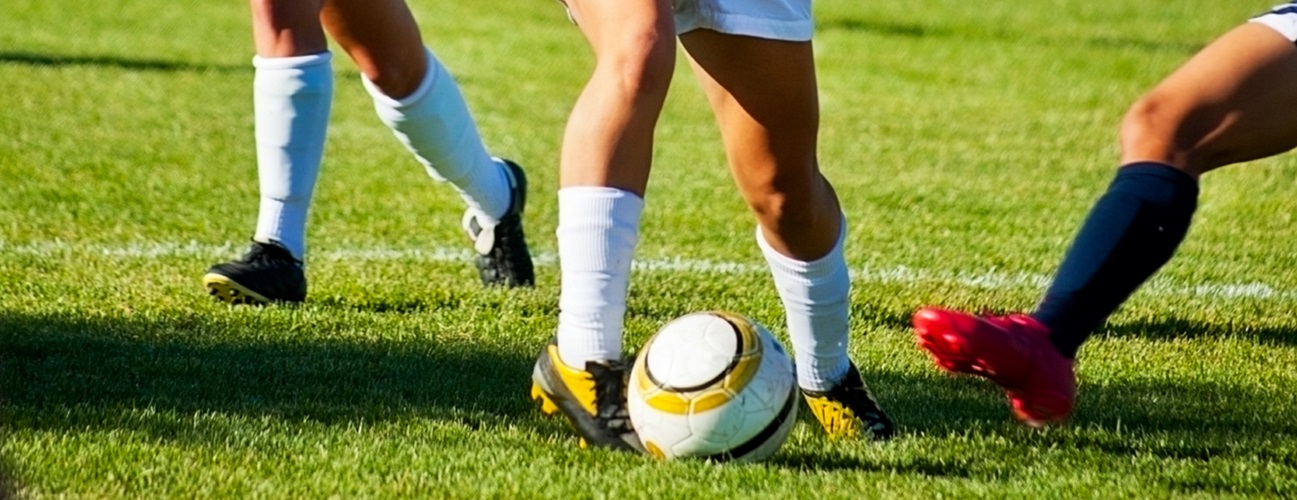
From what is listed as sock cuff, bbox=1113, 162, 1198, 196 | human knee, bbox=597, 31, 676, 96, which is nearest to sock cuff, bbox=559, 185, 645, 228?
human knee, bbox=597, 31, 676, 96

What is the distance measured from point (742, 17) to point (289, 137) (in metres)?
2.02

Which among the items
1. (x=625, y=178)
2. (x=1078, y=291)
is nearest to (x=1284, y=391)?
(x=1078, y=291)

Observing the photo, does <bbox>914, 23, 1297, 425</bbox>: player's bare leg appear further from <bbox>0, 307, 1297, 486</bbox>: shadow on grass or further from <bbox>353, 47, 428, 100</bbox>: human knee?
<bbox>353, 47, 428, 100</bbox>: human knee

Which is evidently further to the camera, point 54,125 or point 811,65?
point 54,125

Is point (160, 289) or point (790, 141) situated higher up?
point (790, 141)

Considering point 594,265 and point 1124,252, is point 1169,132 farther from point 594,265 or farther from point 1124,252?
point 594,265

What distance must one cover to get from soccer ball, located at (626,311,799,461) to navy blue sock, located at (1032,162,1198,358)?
1.61ft

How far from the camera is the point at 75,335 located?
4.68 meters

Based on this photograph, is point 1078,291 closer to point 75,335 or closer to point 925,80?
point 75,335

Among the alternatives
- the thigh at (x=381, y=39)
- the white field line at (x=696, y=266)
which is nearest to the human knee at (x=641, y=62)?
the thigh at (x=381, y=39)

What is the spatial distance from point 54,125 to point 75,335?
4.66 m

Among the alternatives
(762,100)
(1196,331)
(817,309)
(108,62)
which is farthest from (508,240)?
(108,62)

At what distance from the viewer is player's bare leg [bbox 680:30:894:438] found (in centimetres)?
363

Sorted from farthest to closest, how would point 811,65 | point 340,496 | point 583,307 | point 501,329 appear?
point 501,329 < point 811,65 < point 583,307 < point 340,496
